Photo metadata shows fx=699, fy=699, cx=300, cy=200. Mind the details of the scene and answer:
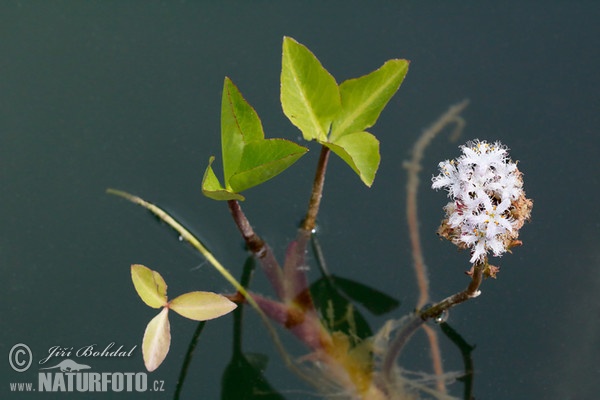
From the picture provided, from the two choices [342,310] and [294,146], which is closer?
[294,146]

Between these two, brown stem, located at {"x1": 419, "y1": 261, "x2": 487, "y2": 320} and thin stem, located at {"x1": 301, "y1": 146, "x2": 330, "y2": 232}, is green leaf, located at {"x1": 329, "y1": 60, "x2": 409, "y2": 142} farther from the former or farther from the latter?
brown stem, located at {"x1": 419, "y1": 261, "x2": 487, "y2": 320}

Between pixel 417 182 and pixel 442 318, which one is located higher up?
pixel 417 182

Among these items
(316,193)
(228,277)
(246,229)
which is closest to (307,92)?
(316,193)

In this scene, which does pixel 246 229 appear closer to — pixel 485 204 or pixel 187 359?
pixel 187 359

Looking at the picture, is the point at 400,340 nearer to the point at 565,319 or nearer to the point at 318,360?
the point at 318,360

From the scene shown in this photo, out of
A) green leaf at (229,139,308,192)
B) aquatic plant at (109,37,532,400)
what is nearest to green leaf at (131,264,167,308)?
aquatic plant at (109,37,532,400)

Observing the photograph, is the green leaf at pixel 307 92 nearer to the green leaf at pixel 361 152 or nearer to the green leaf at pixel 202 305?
the green leaf at pixel 361 152

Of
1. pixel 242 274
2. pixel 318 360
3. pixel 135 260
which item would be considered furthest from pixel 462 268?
pixel 135 260
